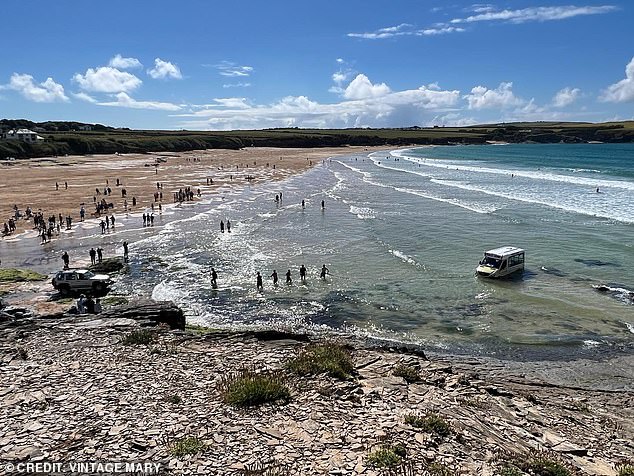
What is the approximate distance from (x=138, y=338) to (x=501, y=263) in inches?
878

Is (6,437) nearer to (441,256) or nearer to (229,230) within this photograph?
(441,256)

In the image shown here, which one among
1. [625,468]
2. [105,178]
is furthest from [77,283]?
[105,178]

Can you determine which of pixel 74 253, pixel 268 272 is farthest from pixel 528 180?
pixel 74 253

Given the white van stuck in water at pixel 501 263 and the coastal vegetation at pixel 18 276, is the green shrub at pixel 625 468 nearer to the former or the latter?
the white van stuck in water at pixel 501 263

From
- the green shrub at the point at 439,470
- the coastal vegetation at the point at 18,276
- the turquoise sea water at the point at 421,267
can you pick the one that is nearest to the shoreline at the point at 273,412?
the green shrub at the point at 439,470

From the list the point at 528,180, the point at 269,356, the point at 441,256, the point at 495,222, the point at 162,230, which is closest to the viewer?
the point at 269,356

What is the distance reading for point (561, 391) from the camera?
16.7 meters

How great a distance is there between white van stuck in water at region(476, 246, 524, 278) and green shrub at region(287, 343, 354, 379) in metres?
17.2

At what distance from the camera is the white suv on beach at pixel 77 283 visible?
27.0 meters

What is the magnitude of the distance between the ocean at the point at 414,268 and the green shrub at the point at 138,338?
22.6ft

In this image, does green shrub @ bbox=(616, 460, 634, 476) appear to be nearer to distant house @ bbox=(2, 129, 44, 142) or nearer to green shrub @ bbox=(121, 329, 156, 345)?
green shrub @ bbox=(121, 329, 156, 345)

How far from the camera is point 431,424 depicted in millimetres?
11734

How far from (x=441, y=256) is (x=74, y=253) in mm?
27272

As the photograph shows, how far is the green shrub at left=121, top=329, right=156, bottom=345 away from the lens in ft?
54.1
